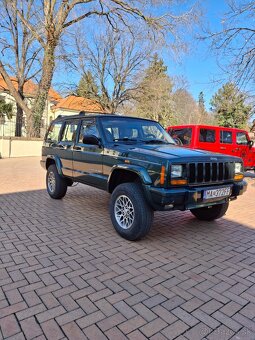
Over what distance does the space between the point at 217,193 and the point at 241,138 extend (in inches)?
334

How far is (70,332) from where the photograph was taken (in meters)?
2.15

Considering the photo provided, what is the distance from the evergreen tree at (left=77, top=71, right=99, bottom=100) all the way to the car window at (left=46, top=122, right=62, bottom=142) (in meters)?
19.5

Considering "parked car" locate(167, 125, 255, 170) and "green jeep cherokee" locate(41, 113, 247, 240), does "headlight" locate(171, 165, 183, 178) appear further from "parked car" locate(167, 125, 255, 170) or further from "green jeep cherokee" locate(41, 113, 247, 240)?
"parked car" locate(167, 125, 255, 170)

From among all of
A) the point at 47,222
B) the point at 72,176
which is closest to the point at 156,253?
the point at 47,222

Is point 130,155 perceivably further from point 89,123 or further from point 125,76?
point 125,76

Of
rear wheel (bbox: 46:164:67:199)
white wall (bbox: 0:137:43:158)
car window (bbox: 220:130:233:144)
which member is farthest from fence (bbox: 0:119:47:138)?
car window (bbox: 220:130:233:144)

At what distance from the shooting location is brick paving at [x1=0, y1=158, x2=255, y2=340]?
224 cm

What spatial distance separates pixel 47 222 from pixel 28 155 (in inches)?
529

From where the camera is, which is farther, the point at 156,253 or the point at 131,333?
the point at 156,253

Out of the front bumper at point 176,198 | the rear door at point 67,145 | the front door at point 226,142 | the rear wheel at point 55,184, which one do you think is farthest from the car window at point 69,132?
the front door at point 226,142

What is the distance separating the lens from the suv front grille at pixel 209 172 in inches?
147

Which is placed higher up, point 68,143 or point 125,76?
point 125,76

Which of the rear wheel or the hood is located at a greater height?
the hood

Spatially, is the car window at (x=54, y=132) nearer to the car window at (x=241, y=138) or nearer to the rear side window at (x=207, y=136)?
the rear side window at (x=207, y=136)
